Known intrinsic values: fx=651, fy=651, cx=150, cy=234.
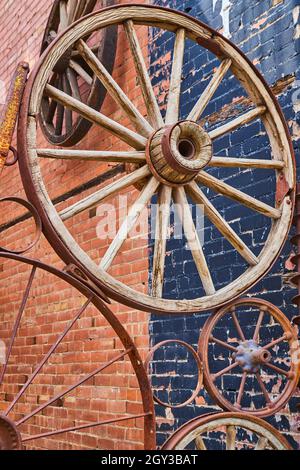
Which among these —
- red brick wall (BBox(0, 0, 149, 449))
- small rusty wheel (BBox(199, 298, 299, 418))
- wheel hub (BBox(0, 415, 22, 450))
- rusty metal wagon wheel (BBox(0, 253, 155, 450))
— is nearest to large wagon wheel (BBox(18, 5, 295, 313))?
small rusty wheel (BBox(199, 298, 299, 418))

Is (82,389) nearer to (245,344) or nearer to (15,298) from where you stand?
(15,298)

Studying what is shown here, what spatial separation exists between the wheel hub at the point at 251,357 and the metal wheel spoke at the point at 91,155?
82 cm

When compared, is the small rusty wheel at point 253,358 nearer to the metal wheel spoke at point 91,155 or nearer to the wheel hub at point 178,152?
the wheel hub at point 178,152

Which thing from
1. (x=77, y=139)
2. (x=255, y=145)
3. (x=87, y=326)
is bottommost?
(x=87, y=326)

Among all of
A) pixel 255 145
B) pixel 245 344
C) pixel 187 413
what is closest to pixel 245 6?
pixel 255 145

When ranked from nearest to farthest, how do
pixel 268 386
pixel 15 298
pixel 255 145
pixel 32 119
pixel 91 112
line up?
pixel 32 119
pixel 91 112
pixel 268 386
pixel 255 145
pixel 15 298

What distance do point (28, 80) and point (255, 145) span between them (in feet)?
4.63

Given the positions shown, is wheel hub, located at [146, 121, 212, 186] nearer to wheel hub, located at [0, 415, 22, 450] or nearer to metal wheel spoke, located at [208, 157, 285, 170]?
metal wheel spoke, located at [208, 157, 285, 170]

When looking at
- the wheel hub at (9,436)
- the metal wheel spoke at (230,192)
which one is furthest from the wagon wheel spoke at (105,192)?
the wheel hub at (9,436)

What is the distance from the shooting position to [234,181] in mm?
3389

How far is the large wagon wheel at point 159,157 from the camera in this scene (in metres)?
2.23

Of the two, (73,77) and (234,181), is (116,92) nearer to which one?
(234,181)

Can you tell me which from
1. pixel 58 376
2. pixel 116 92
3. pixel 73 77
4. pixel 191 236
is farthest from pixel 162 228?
pixel 58 376

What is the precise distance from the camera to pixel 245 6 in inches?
136
